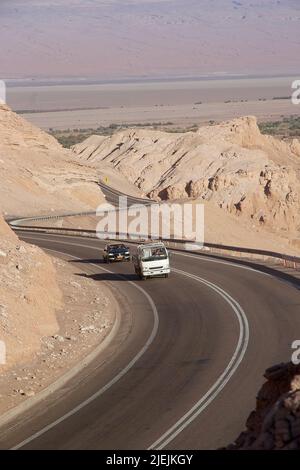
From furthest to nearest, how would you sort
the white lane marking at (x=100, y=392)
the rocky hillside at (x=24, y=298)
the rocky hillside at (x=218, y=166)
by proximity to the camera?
the rocky hillside at (x=218, y=166) < the rocky hillside at (x=24, y=298) < the white lane marking at (x=100, y=392)

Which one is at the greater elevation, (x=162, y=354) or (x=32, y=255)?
(x=32, y=255)

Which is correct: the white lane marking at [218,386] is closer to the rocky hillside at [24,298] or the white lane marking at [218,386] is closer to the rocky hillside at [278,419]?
the rocky hillside at [278,419]

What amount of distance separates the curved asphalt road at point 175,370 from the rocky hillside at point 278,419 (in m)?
4.15

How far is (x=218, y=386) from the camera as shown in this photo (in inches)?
829

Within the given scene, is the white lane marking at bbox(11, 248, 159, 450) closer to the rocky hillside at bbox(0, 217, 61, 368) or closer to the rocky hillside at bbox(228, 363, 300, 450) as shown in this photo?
the rocky hillside at bbox(0, 217, 61, 368)

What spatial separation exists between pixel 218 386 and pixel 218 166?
3069 inches

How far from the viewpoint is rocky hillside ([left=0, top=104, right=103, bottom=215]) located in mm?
83312

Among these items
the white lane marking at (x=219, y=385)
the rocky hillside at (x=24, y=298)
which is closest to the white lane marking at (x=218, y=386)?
the white lane marking at (x=219, y=385)

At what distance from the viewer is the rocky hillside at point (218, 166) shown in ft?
288
